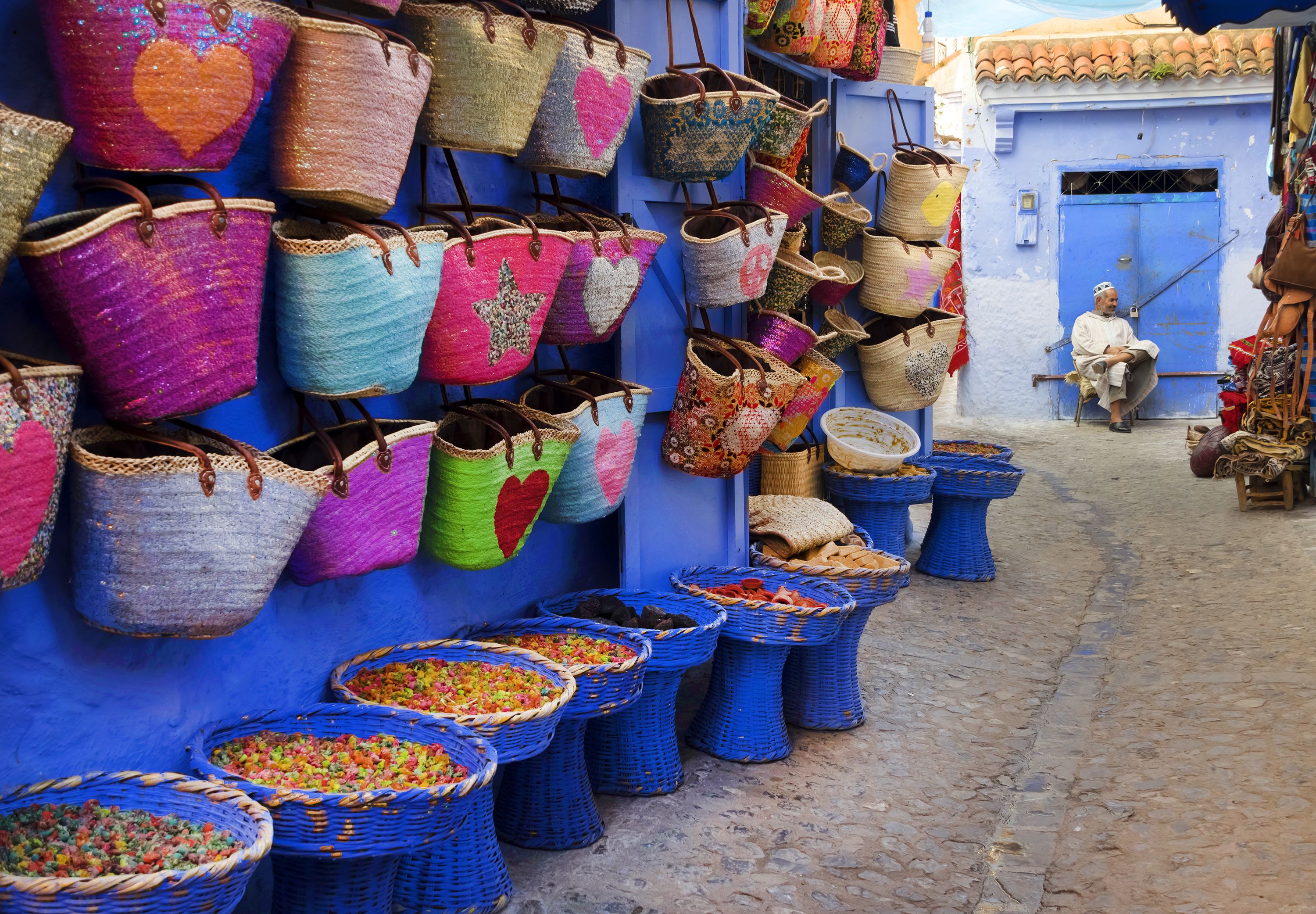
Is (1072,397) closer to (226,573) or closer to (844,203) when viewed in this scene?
(844,203)

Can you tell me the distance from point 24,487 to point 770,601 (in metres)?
2.41

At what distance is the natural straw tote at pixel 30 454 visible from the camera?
1.78 m

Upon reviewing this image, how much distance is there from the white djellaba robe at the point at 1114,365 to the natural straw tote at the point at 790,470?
262 inches

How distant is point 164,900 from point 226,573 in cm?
55

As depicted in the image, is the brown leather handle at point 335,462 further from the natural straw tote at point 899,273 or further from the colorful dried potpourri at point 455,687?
the natural straw tote at point 899,273

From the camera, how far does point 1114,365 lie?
1125 centimetres

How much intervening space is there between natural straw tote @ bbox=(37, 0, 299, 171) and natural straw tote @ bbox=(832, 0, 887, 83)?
3.76 m

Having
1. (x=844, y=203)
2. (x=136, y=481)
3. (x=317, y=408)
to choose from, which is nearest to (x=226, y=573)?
(x=136, y=481)

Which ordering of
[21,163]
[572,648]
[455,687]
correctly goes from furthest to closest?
[572,648]
[455,687]
[21,163]

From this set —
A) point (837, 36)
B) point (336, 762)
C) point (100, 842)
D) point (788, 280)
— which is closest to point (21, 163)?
point (100, 842)

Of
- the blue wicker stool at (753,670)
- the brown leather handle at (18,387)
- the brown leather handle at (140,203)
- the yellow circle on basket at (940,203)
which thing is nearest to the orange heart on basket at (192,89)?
the brown leather handle at (140,203)

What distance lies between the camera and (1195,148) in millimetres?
11578

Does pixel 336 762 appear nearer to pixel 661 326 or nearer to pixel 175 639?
pixel 175 639

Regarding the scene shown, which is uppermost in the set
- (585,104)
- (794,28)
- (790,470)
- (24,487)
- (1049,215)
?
(794,28)
